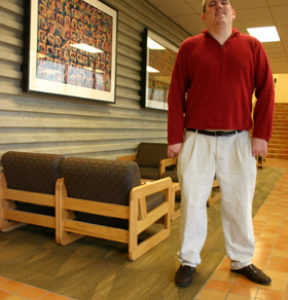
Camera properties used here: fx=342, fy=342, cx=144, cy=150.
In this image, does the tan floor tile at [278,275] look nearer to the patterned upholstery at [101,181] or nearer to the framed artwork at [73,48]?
the patterned upholstery at [101,181]

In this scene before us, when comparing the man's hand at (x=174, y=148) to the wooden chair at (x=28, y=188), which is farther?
the wooden chair at (x=28, y=188)

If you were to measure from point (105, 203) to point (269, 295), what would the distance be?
129 centimetres

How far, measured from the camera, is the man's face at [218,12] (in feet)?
6.74

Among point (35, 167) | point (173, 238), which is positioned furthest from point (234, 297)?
point (35, 167)

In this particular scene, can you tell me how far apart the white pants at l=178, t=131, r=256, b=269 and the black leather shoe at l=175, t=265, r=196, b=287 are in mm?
50

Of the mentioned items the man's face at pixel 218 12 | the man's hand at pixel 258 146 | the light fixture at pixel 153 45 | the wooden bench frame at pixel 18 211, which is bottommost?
the wooden bench frame at pixel 18 211

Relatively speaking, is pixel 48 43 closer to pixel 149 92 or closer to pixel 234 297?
pixel 149 92

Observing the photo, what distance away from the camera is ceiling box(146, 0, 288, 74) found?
5168 mm

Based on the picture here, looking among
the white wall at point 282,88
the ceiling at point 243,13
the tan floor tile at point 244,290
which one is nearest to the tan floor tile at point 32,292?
the tan floor tile at point 244,290

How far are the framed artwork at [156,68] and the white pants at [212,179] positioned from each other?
324 centimetres

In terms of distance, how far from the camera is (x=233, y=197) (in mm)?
2189

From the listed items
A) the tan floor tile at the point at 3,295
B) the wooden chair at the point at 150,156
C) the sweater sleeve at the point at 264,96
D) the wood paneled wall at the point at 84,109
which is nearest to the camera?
the tan floor tile at the point at 3,295

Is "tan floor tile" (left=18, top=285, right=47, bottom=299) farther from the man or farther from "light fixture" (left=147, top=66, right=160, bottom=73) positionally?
"light fixture" (left=147, top=66, right=160, bottom=73)

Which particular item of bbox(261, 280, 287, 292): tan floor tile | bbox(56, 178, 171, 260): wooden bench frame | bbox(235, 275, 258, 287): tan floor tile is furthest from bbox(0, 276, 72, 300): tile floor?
bbox(261, 280, 287, 292): tan floor tile
